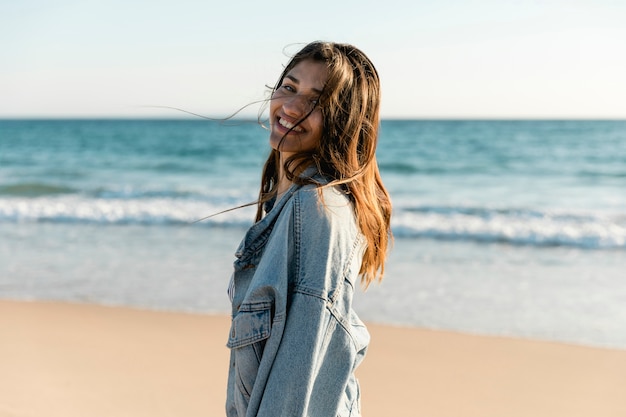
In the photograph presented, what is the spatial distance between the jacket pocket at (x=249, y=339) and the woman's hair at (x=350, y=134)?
351mm

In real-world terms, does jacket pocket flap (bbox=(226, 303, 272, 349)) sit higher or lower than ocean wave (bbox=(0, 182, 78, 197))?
higher

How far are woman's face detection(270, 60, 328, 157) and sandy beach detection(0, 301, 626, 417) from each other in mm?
2643

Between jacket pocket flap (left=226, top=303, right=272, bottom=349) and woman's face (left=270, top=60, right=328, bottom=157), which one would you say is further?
woman's face (left=270, top=60, right=328, bottom=157)

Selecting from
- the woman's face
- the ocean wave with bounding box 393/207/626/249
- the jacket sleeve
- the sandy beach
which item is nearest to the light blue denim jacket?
the jacket sleeve

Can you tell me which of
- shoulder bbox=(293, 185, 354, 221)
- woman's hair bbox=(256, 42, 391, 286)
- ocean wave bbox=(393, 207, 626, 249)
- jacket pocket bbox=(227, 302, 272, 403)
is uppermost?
woman's hair bbox=(256, 42, 391, 286)

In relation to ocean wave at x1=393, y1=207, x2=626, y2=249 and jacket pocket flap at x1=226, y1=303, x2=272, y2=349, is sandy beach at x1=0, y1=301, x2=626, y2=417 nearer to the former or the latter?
jacket pocket flap at x1=226, y1=303, x2=272, y2=349

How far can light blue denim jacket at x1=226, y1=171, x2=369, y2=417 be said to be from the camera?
1.65 m

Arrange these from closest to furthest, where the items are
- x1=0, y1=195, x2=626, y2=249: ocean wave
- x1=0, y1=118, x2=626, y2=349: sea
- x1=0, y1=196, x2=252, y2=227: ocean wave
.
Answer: x1=0, y1=118, x2=626, y2=349: sea < x1=0, y1=195, x2=626, y2=249: ocean wave < x1=0, y1=196, x2=252, y2=227: ocean wave

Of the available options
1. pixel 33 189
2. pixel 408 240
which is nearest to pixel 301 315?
pixel 408 240

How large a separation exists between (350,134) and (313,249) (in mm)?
391

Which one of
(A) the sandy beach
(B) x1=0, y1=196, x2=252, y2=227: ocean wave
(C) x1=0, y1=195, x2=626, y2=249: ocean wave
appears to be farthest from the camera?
(B) x1=0, y1=196, x2=252, y2=227: ocean wave

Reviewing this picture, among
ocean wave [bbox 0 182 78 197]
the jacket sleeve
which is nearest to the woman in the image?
the jacket sleeve

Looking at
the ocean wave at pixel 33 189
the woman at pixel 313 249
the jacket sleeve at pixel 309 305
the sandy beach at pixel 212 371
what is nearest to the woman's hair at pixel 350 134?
the woman at pixel 313 249

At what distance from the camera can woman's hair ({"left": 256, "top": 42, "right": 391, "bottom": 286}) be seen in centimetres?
185
